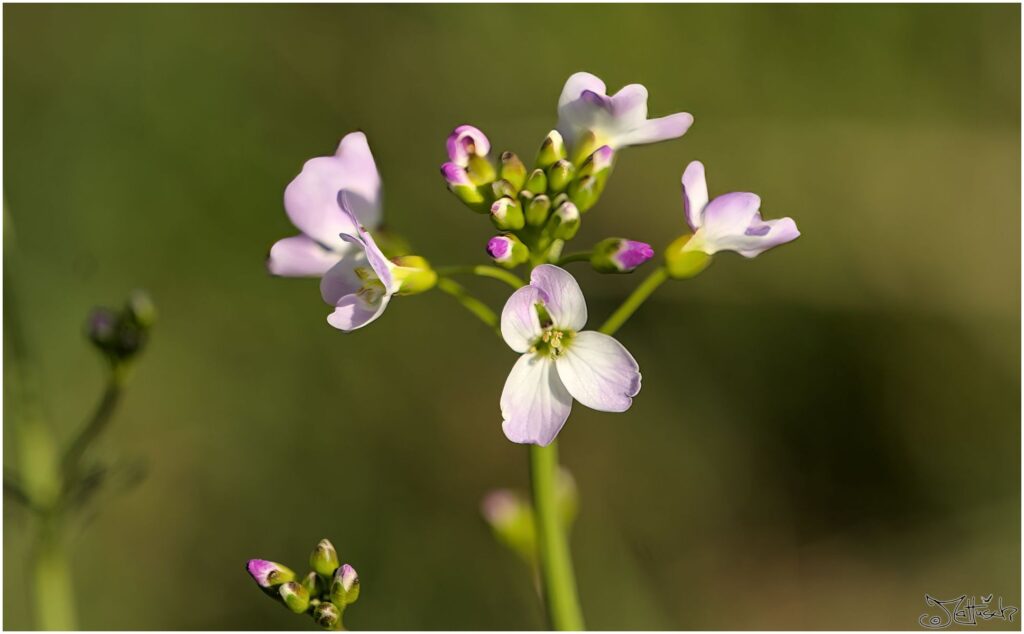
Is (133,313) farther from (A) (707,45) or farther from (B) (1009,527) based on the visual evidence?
(B) (1009,527)

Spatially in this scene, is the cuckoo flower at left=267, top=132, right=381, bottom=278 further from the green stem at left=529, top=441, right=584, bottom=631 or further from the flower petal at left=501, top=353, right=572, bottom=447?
the green stem at left=529, top=441, right=584, bottom=631

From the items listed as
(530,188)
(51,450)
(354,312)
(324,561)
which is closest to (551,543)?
(324,561)

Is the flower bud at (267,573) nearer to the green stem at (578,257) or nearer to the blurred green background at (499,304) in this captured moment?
the green stem at (578,257)

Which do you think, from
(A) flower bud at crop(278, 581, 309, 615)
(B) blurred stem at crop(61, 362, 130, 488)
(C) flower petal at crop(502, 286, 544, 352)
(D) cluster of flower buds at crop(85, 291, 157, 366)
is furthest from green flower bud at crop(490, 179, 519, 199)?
(B) blurred stem at crop(61, 362, 130, 488)

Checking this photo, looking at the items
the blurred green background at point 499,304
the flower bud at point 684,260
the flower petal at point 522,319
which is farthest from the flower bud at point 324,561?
the blurred green background at point 499,304

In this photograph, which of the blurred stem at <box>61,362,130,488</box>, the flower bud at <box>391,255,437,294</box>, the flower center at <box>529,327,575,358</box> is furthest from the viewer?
the blurred stem at <box>61,362,130,488</box>

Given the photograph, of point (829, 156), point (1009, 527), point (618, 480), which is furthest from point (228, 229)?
point (1009, 527)

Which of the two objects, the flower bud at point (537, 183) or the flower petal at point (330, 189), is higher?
the flower petal at point (330, 189)
